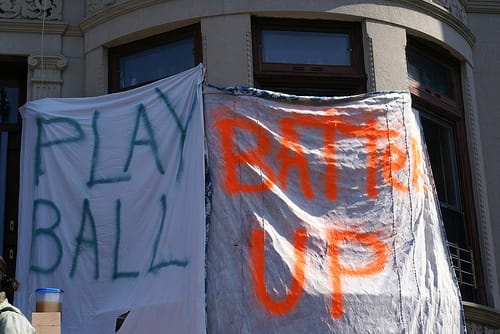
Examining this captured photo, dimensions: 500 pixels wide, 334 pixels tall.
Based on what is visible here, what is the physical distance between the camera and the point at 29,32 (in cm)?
1184

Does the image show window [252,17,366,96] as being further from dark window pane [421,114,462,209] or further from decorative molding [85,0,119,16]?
decorative molding [85,0,119,16]

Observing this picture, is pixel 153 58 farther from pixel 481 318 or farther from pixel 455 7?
pixel 481 318

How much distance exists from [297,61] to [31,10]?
3.15m

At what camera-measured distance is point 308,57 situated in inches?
441

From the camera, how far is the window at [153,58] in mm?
11305

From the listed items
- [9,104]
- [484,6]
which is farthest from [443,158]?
[9,104]

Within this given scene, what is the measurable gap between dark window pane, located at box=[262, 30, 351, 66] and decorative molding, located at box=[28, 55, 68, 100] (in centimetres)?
231

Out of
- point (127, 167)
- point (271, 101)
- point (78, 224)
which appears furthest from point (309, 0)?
point (78, 224)

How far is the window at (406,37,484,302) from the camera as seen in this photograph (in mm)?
11562

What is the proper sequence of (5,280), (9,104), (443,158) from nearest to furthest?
Result: (5,280) → (443,158) → (9,104)

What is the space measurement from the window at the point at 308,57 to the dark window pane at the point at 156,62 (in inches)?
30.6

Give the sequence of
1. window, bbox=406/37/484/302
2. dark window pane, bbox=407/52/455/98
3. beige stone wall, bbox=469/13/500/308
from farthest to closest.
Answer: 1. beige stone wall, bbox=469/13/500/308
2. dark window pane, bbox=407/52/455/98
3. window, bbox=406/37/484/302

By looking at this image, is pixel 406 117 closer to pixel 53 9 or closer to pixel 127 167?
pixel 127 167

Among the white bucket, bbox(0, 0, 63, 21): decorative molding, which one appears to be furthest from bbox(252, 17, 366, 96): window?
the white bucket
